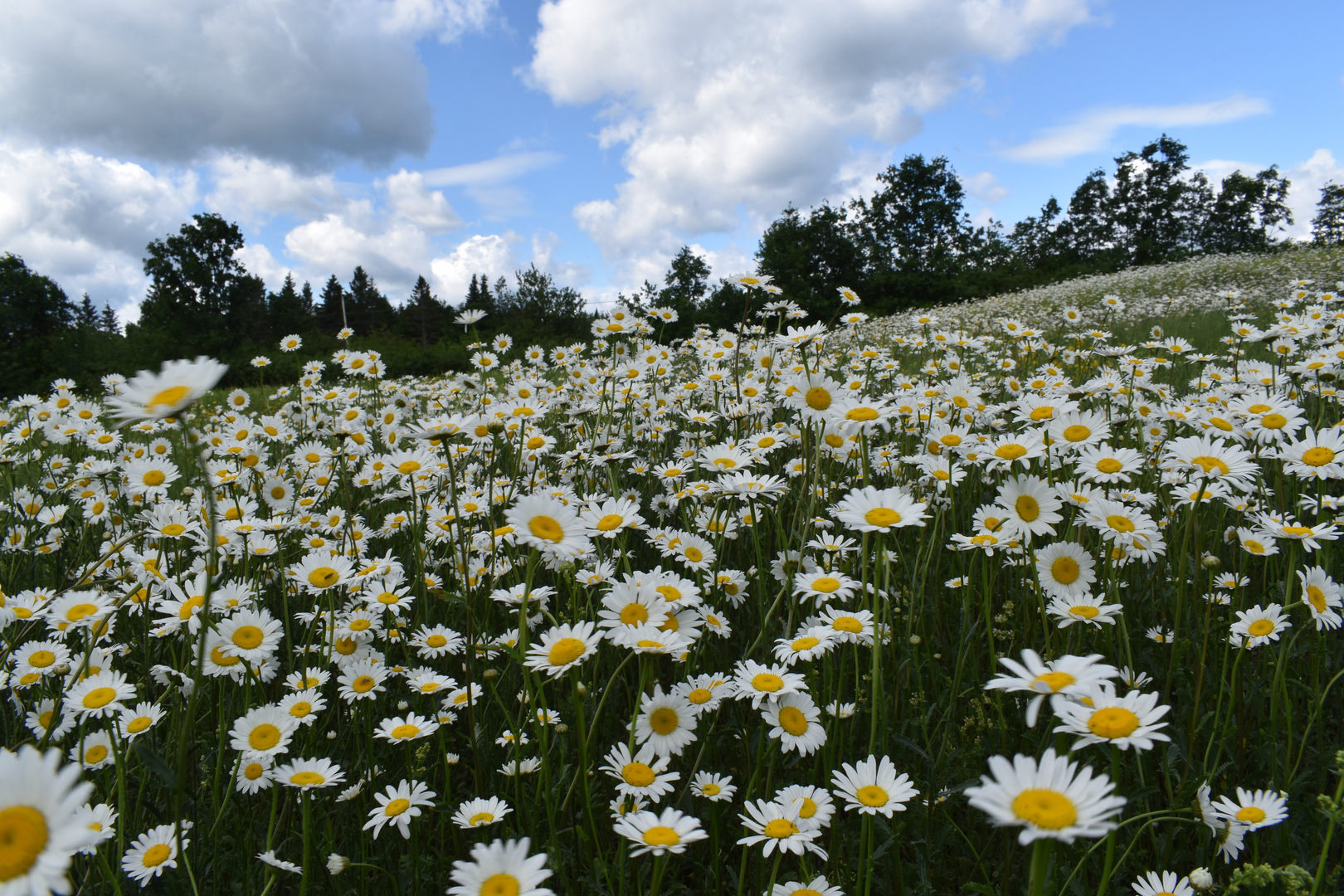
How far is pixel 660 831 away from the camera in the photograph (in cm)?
109

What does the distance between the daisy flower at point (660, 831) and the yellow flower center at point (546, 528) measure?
54cm

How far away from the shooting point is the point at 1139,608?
7.88ft

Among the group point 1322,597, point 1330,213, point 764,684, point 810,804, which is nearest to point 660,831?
point 810,804

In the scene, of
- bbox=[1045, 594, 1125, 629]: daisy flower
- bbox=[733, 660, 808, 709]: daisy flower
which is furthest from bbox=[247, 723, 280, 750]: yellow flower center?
bbox=[1045, 594, 1125, 629]: daisy flower

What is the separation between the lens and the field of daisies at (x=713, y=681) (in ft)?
3.98

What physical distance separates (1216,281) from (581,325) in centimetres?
1976

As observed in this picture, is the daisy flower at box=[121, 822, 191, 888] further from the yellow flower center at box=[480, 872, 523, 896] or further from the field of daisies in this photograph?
the yellow flower center at box=[480, 872, 523, 896]

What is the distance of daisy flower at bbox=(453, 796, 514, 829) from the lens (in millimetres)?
1385

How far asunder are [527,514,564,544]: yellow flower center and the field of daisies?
0.01 meters

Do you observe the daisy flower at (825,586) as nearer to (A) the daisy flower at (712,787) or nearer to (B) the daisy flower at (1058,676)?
(A) the daisy flower at (712,787)

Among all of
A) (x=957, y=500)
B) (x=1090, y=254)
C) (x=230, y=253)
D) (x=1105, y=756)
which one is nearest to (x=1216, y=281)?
(x=957, y=500)

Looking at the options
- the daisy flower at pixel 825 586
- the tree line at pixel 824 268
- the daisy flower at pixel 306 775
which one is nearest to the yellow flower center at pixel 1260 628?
the daisy flower at pixel 825 586

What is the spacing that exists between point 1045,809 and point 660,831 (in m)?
0.59

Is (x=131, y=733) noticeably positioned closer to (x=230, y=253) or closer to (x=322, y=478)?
(x=322, y=478)
